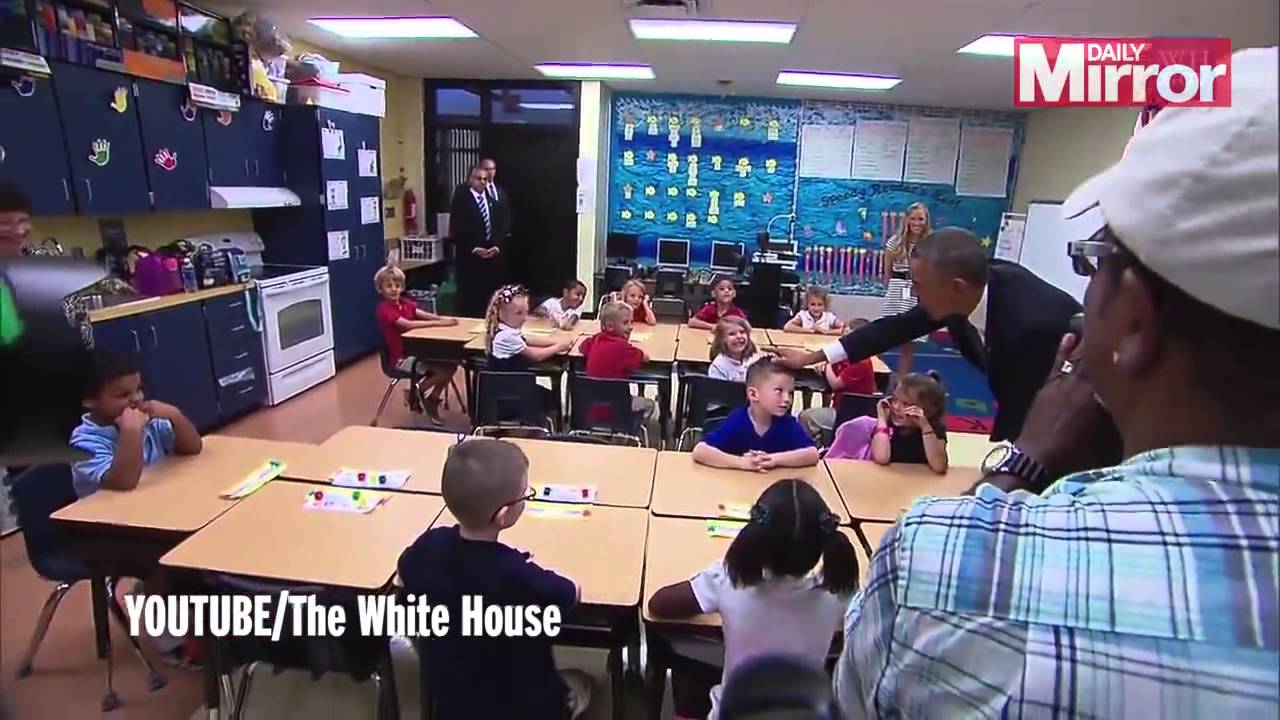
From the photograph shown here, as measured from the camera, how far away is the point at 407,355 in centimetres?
439

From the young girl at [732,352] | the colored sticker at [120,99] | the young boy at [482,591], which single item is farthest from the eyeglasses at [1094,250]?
the colored sticker at [120,99]

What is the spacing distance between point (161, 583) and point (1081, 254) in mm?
2391

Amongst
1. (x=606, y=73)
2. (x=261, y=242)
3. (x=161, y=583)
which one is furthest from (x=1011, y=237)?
(x=161, y=583)

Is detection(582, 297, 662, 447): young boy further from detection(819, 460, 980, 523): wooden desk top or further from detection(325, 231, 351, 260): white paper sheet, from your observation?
detection(325, 231, 351, 260): white paper sheet

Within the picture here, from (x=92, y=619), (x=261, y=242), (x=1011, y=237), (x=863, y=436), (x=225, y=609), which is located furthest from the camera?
(x=1011, y=237)

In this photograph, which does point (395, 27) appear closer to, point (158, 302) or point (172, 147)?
point (172, 147)

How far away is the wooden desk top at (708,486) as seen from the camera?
6.97ft

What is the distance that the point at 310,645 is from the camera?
1.60 meters

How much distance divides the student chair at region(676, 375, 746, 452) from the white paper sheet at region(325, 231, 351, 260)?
3.36m

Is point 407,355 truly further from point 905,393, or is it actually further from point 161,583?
point 905,393

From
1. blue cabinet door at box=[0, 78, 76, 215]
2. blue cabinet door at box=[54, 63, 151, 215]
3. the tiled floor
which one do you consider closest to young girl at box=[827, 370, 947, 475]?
the tiled floor

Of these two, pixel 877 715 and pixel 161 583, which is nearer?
pixel 877 715

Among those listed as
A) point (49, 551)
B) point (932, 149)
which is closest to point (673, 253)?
point (932, 149)

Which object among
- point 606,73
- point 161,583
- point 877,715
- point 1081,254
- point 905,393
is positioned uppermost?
point 606,73
